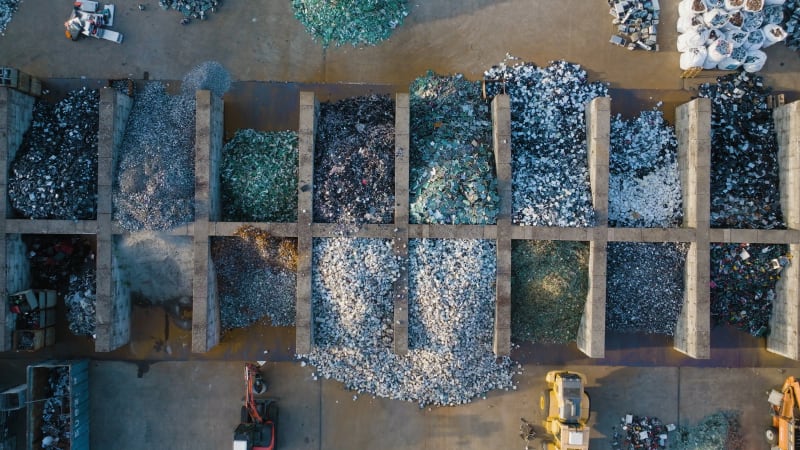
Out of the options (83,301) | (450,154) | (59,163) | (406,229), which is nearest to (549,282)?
(406,229)

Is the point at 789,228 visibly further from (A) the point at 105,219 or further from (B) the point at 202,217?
(A) the point at 105,219

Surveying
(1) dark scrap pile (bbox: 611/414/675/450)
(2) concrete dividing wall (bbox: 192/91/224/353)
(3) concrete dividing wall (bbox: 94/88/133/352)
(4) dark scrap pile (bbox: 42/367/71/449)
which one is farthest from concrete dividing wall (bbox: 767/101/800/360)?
(4) dark scrap pile (bbox: 42/367/71/449)

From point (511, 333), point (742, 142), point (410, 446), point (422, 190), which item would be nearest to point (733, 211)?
point (742, 142)

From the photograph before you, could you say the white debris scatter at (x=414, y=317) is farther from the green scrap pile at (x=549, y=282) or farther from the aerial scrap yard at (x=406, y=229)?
the green scrap pile at (x=549, y=282)

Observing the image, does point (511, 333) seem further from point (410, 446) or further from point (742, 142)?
point (742, 142)

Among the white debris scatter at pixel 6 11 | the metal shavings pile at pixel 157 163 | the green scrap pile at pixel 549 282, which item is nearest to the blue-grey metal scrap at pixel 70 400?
the metal shavings pile at pixel 157 163

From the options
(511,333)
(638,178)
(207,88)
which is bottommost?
(511,333)
